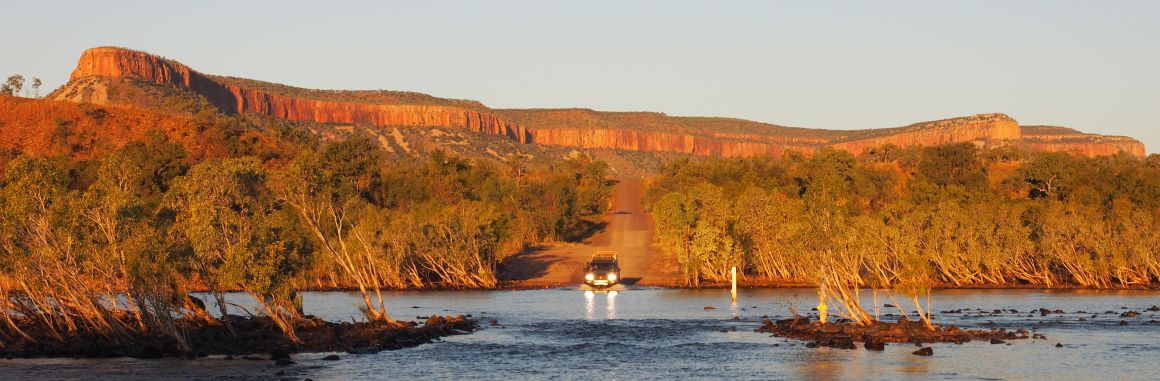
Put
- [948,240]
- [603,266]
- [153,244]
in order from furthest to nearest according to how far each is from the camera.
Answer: [603,266], [948,240], [153,244]

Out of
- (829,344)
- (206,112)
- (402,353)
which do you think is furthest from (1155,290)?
(206,112)

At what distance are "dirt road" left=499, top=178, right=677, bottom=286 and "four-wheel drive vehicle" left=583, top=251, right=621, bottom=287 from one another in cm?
326

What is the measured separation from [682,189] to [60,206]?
279 ft

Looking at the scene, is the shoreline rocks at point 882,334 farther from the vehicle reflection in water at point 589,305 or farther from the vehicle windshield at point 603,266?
the vehicle windshield at point 603,266

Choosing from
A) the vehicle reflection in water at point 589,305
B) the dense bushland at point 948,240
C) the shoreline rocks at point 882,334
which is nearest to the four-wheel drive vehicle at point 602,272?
the vehicle reflection in water at point 589,305

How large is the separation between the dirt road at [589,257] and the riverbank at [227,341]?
37.8m

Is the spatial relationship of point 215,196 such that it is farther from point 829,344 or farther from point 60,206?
point 829,344

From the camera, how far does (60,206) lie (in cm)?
4188

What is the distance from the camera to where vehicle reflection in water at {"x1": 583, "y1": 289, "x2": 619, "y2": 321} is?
197 feet

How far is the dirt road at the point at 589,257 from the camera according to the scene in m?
88.9

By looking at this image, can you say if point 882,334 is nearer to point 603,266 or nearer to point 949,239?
point 949,239

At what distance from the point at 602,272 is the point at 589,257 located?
15082mm

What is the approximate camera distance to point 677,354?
142ft

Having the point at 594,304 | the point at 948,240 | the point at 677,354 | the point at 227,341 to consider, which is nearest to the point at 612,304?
the point at 594,304
